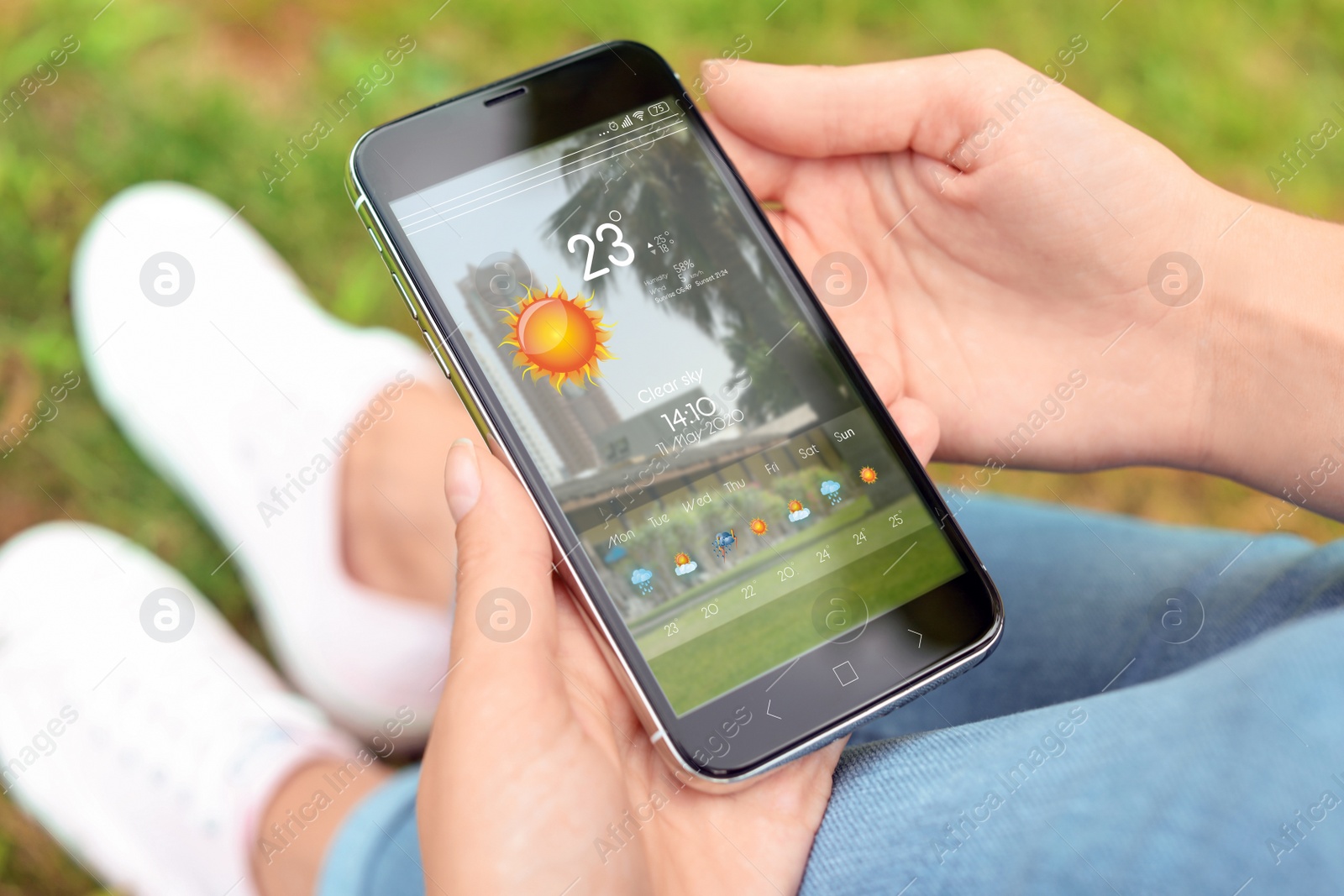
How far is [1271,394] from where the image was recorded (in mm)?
975

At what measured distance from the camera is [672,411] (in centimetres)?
85

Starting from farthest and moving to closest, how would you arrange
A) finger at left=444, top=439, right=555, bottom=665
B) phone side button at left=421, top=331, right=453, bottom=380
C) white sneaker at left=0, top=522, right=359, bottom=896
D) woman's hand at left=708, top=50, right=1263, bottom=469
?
white sneaker at left=0, top=522, right=359, bottom=896, woman's hand at left=708, top=50, right=1263, bottom=469, phone side button at left=421, top=331, right=453, bottom=380, finger at left=444, top=439, right=555, bottom=665

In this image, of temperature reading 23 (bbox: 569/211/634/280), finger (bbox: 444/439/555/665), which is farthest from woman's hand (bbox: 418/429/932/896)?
temperature reading 23 (bbox: 569/211/634/280)

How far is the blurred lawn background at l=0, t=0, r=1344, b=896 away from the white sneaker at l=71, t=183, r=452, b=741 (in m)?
0.07

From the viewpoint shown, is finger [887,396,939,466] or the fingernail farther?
finger [887,396,939,466]

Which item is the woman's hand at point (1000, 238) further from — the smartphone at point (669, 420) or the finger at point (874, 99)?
the smartphone at point (669, 420)

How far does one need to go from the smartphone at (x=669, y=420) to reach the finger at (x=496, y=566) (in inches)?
1.3

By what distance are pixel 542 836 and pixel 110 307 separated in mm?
1093

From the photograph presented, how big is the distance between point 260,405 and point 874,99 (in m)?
0.99

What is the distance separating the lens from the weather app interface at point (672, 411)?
0.82 metres

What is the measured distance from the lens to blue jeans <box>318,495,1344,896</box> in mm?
582

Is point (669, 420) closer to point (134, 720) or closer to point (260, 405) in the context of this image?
point (260, 405)

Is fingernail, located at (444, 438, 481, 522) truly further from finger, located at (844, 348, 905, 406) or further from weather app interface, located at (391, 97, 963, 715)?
finger, located at (844, 348, 905, 406)

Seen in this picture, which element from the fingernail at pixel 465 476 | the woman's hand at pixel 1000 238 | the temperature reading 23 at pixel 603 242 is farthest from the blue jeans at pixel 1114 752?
the temperature reading 23 at pixel 603 242
